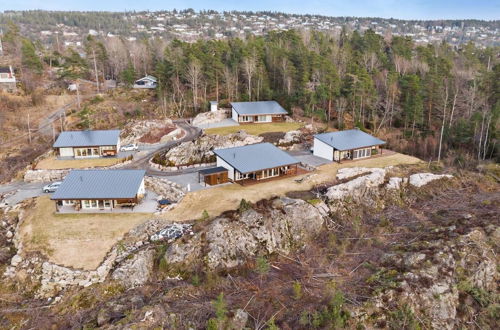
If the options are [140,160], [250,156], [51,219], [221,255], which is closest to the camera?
[221,255]

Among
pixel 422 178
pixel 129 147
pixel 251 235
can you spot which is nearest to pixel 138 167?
pixel 129 147

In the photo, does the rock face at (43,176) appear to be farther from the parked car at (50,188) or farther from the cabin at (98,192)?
the cabin at (98,192)

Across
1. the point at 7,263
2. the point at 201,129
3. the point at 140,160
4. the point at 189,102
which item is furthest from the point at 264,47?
the point at 7,263

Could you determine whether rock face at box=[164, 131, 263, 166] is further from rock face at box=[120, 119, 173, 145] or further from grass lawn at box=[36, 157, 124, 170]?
rock face at box=[120, 119, 173, 145]

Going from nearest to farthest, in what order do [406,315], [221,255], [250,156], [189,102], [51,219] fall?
[406,315]
[221,255]
[51,219]
[250,156]
[189,102]

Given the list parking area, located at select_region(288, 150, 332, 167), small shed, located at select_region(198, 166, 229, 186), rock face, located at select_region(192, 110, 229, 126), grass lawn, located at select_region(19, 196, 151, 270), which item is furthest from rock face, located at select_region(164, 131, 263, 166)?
grass lawn, located at select_region(19, 196, 151, 270)

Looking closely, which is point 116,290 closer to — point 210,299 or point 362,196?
point 210,299
